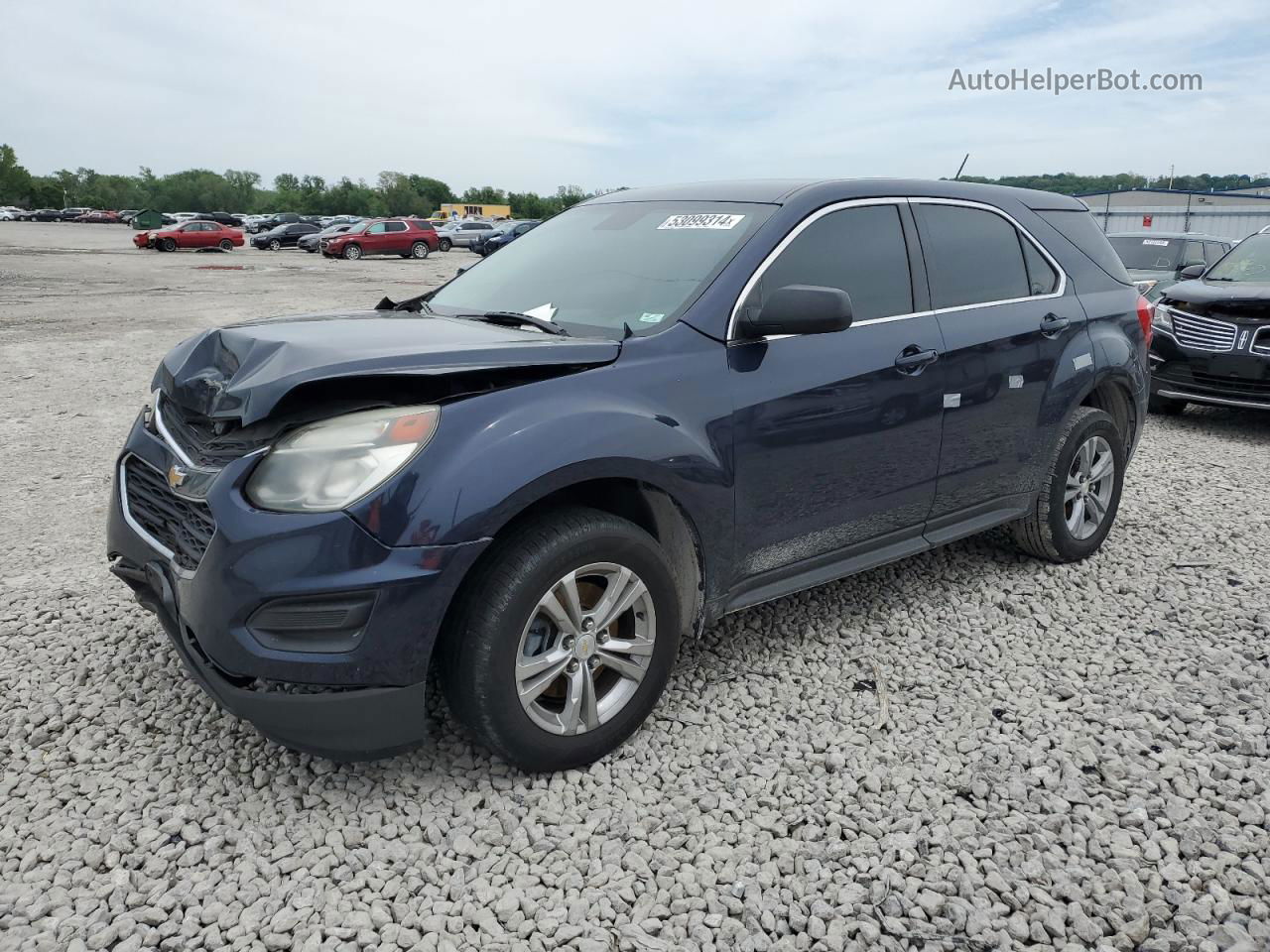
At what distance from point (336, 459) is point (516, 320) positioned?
113 cm

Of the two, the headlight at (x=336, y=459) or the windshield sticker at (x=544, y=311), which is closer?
the headlight at (x=336, y=459)

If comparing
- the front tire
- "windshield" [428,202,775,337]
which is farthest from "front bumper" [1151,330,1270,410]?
the front tire

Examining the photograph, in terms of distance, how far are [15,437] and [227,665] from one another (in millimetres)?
6065

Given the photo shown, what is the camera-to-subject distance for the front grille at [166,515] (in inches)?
106

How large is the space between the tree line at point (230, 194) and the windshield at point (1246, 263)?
105204mm

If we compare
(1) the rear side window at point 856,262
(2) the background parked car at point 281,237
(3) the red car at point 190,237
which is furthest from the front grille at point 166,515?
(2) the background parked car at point 281,237

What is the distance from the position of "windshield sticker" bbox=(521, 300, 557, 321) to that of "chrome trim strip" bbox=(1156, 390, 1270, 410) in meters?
6.59

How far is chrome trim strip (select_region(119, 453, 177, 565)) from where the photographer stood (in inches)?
113

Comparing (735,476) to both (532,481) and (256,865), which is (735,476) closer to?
(532,481)

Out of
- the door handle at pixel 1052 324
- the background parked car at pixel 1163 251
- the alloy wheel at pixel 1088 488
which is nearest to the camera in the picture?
the door handle at pixel 1052 324

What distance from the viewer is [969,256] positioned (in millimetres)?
4137

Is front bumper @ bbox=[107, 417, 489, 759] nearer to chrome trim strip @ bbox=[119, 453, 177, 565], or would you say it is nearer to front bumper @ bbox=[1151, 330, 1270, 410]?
chrome trim strip @ bbox=[119, 453, 177, 565]

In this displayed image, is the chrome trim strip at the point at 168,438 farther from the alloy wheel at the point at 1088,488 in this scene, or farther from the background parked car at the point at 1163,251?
the background parked car at the point at 1163,251

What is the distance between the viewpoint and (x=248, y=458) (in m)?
2.63
